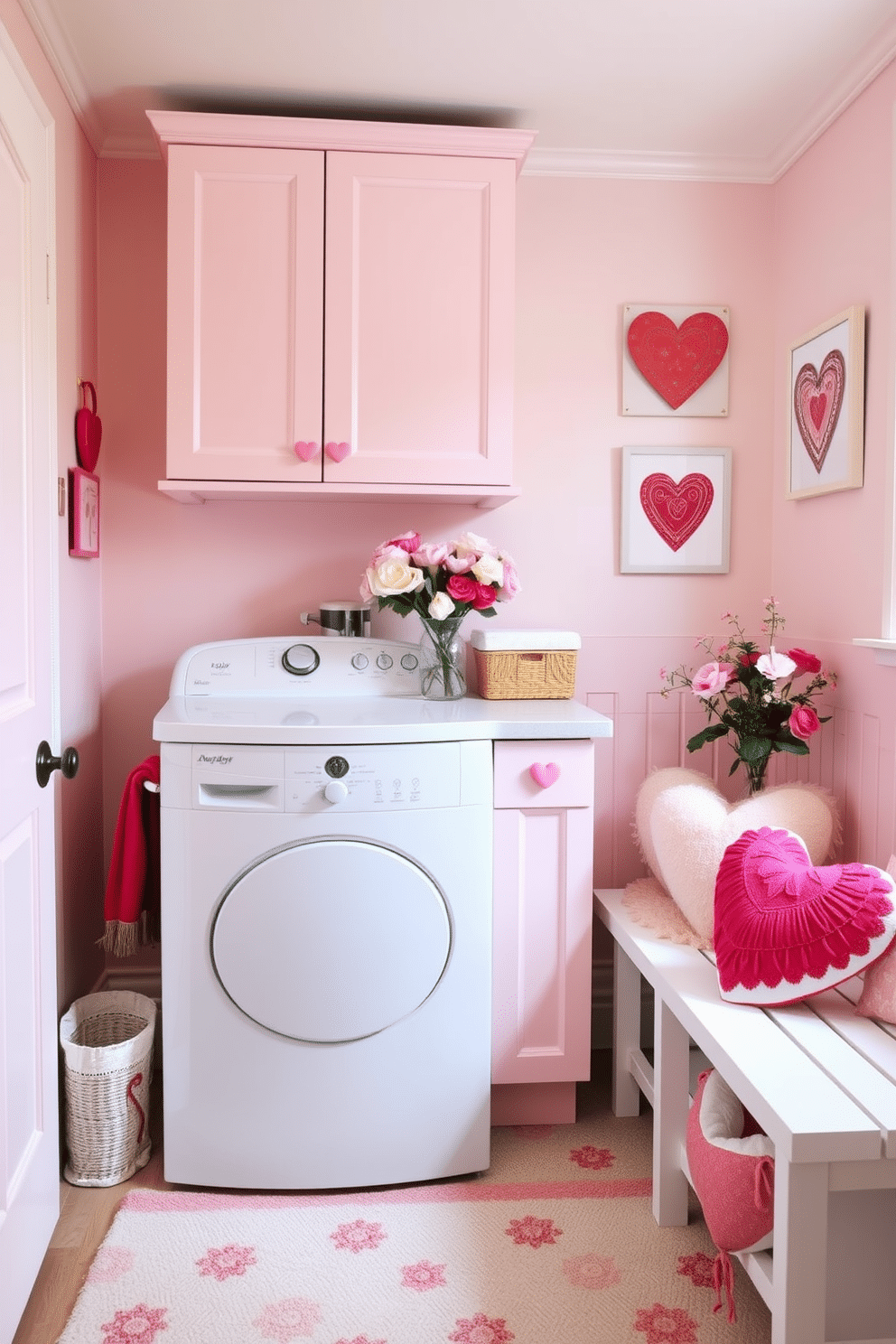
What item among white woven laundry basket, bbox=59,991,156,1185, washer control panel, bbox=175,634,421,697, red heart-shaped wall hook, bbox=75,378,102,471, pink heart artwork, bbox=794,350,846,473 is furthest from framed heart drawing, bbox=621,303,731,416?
white woven laundry basket, bbox=59,991,156,1185

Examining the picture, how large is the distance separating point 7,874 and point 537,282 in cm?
193

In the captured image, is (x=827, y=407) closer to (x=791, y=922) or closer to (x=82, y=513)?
(x=791, y=922)

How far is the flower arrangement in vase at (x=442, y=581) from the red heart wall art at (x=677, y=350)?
716 mm

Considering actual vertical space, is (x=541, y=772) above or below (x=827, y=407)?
below

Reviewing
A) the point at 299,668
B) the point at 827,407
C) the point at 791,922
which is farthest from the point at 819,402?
the point at 299,668

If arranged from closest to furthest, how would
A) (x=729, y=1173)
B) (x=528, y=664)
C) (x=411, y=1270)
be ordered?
(x=729, y=1173), (x=411, y=1270), (x=528, y=664)

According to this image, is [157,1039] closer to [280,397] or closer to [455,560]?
[455,560]

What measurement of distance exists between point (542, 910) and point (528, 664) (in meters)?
0.58

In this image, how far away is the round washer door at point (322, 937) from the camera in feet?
6.22

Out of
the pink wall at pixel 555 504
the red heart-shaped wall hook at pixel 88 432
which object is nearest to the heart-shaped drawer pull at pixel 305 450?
the pink wall at pixel 555 504

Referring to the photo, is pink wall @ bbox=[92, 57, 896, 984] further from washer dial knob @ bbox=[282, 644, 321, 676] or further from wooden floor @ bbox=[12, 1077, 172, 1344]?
wooden floor @ bbox=[12, 1077, 172, 1344]

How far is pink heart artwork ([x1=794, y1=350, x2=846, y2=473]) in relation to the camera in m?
2.21

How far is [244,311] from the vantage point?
2184 mm

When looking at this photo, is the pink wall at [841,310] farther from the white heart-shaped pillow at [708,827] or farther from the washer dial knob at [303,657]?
the washer dial knob at [303,657]
